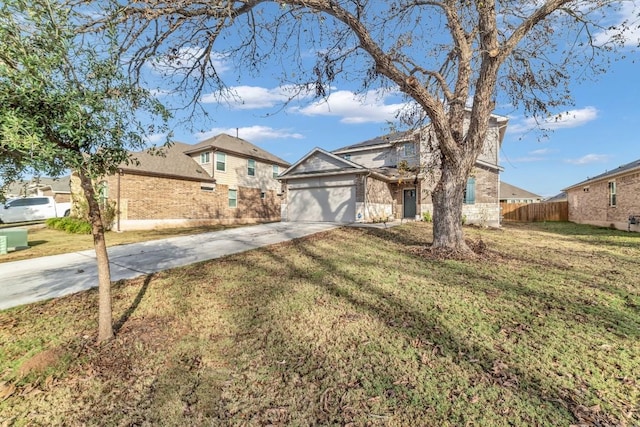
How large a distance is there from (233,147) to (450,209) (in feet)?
57.2

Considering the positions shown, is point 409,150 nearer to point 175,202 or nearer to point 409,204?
point 409,204

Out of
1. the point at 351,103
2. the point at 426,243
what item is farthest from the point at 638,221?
the point at 351,103

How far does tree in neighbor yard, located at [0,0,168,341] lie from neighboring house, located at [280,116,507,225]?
13.3 metres

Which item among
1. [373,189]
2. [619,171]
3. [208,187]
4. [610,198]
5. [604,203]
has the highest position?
[619,171]

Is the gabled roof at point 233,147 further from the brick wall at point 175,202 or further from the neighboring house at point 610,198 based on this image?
the neighboring house at point 610,198

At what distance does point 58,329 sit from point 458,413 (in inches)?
184

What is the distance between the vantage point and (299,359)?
3.02 meters

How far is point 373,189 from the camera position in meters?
16.8

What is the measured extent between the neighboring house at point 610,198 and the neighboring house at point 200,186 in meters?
21.9

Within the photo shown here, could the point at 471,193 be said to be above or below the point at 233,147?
below

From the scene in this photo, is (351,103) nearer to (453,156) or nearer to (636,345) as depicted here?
(453,156)

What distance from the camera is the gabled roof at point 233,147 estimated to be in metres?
19.8

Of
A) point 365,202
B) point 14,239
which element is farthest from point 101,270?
point 365,202

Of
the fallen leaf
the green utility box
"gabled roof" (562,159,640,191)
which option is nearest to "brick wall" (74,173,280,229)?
the green utility box
